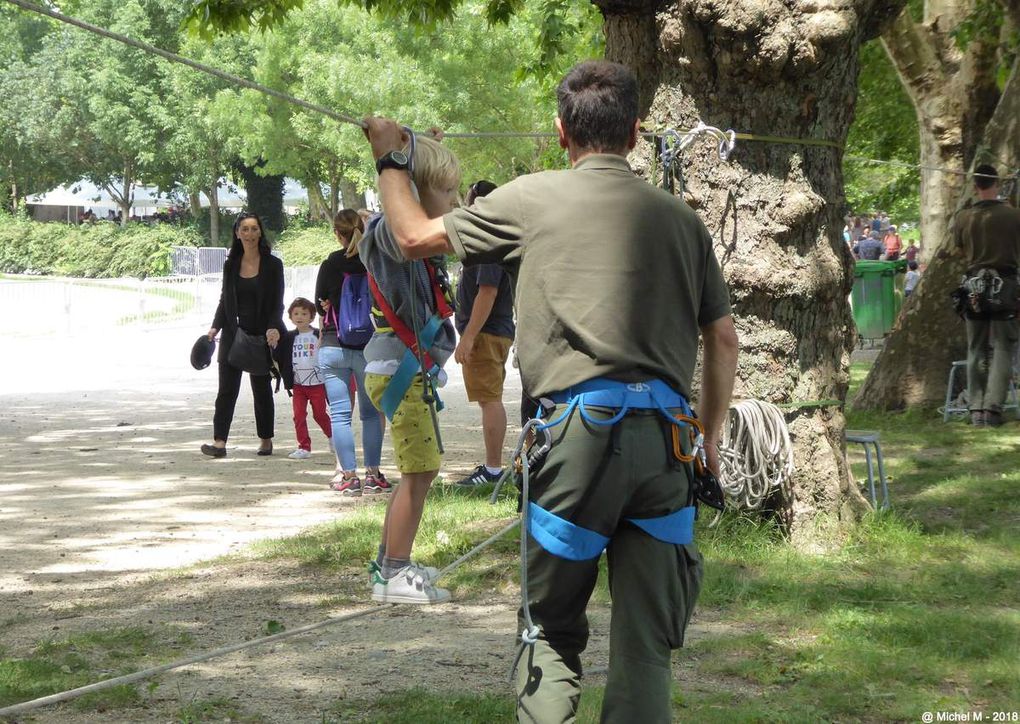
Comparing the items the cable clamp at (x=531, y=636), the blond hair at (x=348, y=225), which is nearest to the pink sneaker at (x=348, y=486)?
the blond hair at (x=348, y=225)

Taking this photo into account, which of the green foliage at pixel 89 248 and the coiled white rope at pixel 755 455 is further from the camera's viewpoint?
the green foliage at pixel 89 248

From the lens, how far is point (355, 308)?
28.4ft

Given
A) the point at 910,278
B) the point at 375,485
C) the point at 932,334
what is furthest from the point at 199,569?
the point at 910,278

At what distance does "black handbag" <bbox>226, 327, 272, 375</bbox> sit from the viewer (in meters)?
10.3

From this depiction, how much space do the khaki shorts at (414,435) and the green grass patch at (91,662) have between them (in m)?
1.14

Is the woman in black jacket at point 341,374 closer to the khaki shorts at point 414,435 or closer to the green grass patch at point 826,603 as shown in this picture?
the green grass patch at point 826,603

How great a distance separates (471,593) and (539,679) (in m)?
2.74

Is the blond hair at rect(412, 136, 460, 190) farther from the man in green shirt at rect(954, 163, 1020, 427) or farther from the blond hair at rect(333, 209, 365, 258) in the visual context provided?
the man in green shirt at rect(954, 163, 1020, 427)

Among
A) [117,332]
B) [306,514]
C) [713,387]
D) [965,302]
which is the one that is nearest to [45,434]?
[306,514]

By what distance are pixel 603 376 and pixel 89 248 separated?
47818 millimetres

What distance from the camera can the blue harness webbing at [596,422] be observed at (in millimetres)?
3475

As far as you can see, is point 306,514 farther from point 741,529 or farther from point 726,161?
point 726,161

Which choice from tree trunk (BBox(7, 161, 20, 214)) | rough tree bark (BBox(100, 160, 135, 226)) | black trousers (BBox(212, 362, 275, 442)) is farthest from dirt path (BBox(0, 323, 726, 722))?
tree trunk (BBox(7, 161, 20, 214))

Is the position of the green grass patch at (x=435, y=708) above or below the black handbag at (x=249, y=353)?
below
